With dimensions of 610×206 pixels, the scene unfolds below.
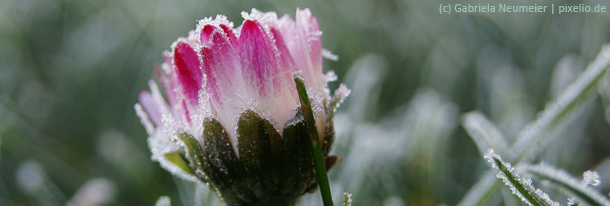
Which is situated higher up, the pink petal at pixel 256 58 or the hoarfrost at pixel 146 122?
the hoarfrost at pixel 146 122

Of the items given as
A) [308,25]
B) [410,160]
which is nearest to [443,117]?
[410,160]

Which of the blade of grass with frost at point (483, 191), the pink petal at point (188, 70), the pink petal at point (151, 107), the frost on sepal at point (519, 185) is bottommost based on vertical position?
the frost on sepal at point (519, 185)

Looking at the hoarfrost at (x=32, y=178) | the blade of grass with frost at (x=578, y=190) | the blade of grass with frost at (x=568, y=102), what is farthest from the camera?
the hoarfrost at (x=32, y=178)

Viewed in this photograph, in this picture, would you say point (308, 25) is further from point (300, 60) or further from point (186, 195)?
point (186, 195)

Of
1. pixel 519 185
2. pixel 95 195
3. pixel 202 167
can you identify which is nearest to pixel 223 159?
pixel 202 167

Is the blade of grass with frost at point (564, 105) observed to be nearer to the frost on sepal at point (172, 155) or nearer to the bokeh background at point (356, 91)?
the bokeh background at point (356, 91)

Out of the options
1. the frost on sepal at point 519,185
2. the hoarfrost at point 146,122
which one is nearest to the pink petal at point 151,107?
the hoarfrost at point 146,122

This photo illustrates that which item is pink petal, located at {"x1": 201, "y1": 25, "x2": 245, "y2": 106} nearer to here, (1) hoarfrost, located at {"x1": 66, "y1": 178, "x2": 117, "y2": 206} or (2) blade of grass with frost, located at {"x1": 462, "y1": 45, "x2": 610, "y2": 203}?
(2) blade of grass with frost, located at {"x1": 462, "y1": 45, "x2": 610, "y2": 203}
